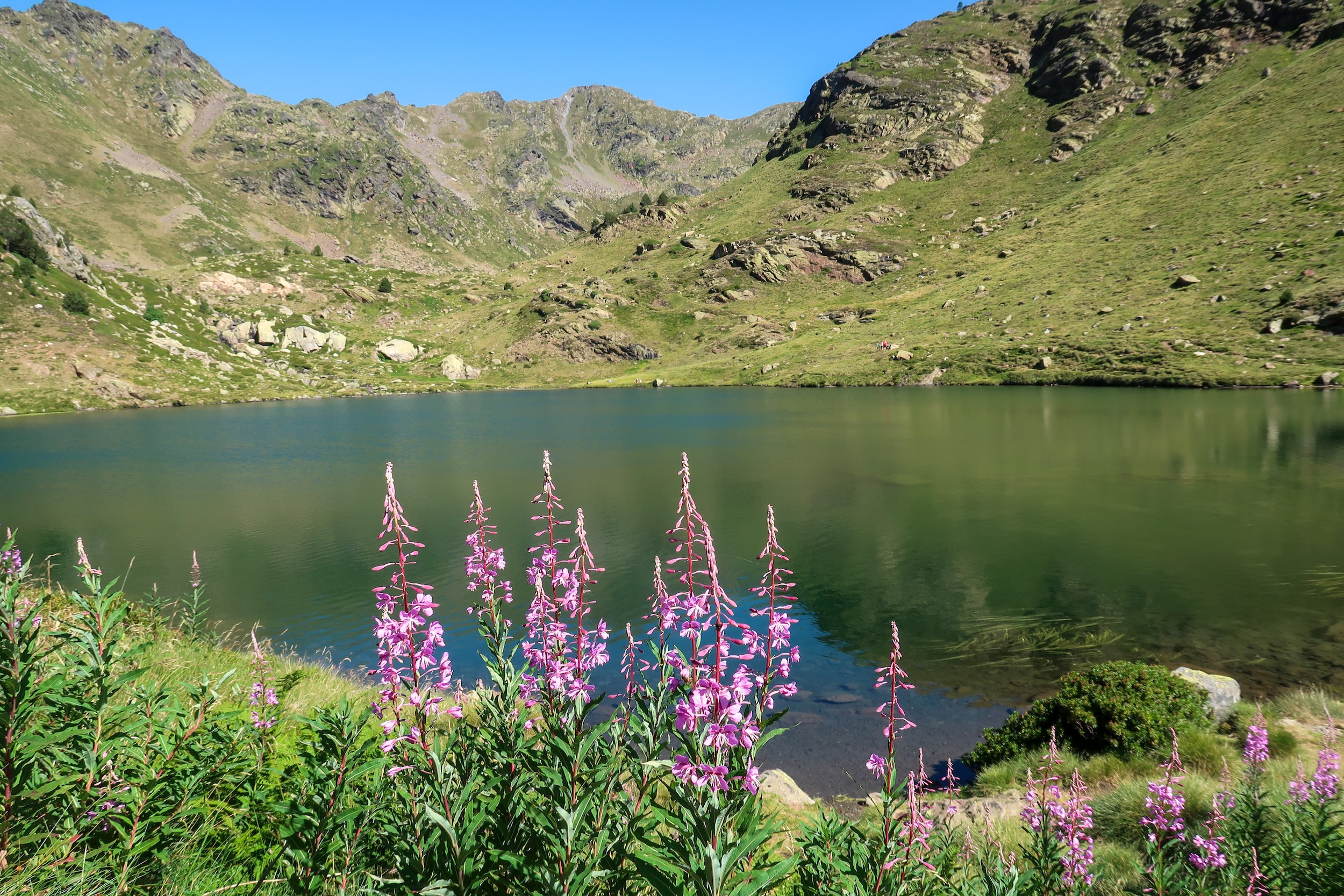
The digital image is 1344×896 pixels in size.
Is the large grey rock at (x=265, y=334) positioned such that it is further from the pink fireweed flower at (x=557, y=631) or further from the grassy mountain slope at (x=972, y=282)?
the pink fireweed flower at (x=557, y=631)

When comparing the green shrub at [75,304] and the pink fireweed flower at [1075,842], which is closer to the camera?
the pink fireweed flower at [1075,842]

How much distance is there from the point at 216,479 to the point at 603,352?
115467 mm

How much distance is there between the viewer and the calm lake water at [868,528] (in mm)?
16016

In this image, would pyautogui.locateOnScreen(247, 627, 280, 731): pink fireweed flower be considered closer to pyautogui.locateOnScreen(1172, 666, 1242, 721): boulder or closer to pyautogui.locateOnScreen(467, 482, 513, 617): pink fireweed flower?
pyautogui.locateOnScreen(467, 482, 513, 617): pink fireweed flower

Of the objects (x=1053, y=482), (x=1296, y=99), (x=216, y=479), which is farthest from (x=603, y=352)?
(x=1296, y=99)

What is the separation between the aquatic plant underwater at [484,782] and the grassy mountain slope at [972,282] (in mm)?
91125

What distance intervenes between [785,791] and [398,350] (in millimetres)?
160799

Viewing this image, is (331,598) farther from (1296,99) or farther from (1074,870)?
(1296,99)

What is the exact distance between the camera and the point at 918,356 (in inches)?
4186

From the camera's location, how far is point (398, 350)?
150 m

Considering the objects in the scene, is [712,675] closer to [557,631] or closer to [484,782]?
[557,631]

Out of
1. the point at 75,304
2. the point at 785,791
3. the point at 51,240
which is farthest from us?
the point at 51,240

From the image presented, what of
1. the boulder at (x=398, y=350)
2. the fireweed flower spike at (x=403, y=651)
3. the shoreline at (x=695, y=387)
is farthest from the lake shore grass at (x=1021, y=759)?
the boulder at (x=398, y=350)

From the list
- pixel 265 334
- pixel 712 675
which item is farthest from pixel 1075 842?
pixel 265 334
